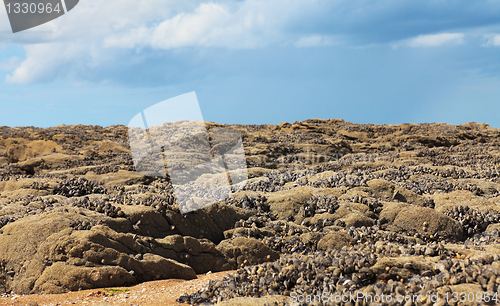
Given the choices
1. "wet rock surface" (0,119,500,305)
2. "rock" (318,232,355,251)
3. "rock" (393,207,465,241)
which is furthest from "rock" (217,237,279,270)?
"rock" (393,207,465,241)

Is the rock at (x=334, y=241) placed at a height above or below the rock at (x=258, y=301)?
below

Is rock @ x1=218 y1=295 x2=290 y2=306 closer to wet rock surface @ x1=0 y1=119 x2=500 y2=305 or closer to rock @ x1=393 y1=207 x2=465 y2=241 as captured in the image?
wet rock surface @ x1=0 y1=119 x2=500 y2=305

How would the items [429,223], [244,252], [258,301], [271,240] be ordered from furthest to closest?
[429,223] → [271,240] → [244,252] → [258,301]

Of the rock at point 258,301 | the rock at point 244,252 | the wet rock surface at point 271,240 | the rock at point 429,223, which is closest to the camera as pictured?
the rock at point 258,301

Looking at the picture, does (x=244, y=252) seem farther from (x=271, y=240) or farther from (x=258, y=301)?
(x=258, y=301)

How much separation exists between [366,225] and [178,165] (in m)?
11.8

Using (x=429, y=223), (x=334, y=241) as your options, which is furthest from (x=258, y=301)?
(x=429, y=223)

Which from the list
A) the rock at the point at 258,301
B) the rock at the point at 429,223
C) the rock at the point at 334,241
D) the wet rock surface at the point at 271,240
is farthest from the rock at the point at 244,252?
the rock at the point at 429,223

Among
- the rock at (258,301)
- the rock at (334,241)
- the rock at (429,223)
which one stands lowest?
the rock at (429,223)

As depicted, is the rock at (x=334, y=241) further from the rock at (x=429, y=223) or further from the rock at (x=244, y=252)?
the rock at (x=429, y=223)

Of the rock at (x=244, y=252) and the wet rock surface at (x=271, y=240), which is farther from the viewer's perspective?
the rock at (x=244, y=252)

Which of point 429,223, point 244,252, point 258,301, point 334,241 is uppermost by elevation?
point 258,301

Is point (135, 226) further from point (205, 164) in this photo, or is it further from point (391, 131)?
point (391, 131)

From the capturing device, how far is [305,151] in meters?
24.3
